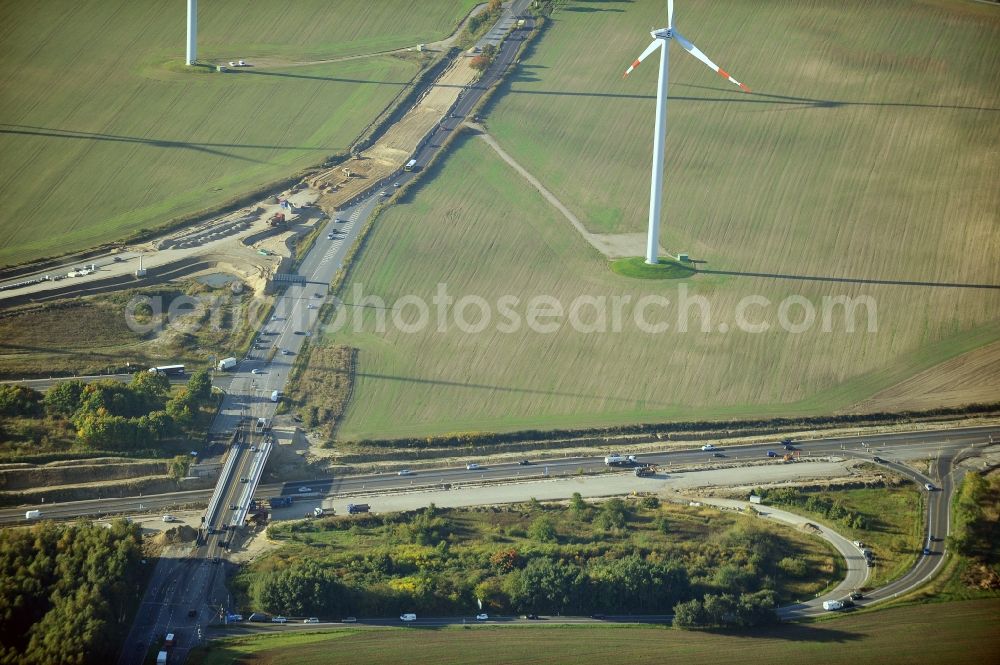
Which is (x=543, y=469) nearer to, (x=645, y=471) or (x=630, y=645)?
(x=645, y=471)

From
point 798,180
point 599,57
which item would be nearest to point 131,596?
point 798,180

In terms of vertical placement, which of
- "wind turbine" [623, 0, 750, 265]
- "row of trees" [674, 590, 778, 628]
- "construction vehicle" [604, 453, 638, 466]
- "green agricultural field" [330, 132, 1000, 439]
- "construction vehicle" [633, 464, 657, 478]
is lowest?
"row of trees" [674, 590, 778, 628]

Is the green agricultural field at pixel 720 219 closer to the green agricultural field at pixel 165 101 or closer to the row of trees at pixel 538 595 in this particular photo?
the green agricultural field at pixel 165 101

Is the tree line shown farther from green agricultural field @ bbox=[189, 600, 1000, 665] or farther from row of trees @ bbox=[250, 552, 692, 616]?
green agricultural field @ bbox=[189, 600, 1000, 665]

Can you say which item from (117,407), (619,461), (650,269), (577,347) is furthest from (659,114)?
(117,407)

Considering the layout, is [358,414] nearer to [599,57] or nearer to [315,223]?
[315,223]

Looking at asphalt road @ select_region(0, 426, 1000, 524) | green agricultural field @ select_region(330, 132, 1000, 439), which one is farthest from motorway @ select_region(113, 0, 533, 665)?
green agricultural field @ select_region(330, 132, 1000, 439)
